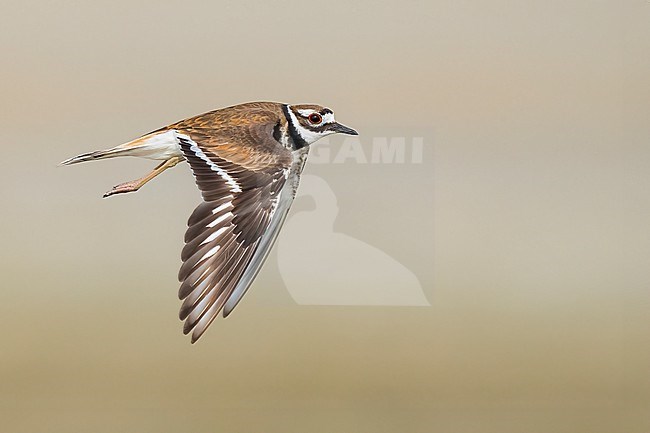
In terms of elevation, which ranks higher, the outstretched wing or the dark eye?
the dark eye

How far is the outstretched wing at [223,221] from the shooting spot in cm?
168

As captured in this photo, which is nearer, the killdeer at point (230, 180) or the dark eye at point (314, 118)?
the killdeer at point (230, 180)

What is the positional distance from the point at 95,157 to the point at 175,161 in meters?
0.20

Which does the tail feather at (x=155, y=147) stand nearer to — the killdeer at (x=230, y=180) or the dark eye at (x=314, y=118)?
the killdeer at (x=230, y=180)

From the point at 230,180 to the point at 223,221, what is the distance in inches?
4.0

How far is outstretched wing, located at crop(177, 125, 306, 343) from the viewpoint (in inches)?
66.2

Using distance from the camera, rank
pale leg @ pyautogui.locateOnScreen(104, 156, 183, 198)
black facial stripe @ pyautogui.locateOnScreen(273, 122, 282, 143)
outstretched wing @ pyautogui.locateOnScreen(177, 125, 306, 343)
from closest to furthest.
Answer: outstretched wing @ pyautogui.locateOnScreen(177, 125, 306, 343) < black facial stripe @ pyautogui.locateOnScreen(273, 122, 282, 143) < pale leg @ pyautogui.locateOnScreen(104, 156, 183, 198)

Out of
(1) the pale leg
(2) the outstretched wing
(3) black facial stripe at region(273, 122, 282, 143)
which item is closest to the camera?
(2) the outstretched wing

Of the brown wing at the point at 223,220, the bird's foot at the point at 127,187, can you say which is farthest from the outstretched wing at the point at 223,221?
the bird's foot at the point at 127,187

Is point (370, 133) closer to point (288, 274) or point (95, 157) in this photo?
point (288, 274)

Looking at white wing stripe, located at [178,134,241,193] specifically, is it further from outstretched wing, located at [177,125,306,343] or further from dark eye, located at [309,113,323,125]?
dark eye, located at [309,113,323,125]

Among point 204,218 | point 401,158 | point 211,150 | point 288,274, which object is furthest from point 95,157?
point 401,158

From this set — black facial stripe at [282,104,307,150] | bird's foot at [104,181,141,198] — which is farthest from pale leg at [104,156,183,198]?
black facial stripe at [282,104,307,150]

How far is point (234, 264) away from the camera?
5.62 ft
